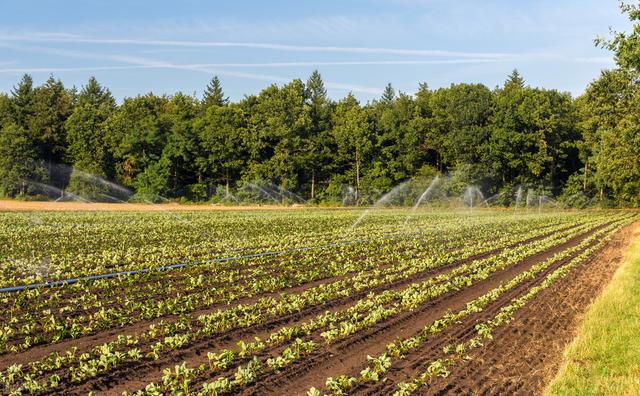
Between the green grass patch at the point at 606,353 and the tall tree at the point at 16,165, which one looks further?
the tall tree at the point at 16,165

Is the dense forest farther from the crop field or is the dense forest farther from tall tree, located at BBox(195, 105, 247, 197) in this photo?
the crop field

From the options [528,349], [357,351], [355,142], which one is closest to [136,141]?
[355,142]

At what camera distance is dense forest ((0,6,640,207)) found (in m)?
74.0

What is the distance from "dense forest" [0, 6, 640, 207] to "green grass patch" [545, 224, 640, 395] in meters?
64.5

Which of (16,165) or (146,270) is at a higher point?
(16,165)

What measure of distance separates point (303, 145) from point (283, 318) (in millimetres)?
68614

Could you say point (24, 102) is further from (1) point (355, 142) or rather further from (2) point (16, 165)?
(1) point (355, 142)

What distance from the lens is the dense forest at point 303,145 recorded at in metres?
74.0

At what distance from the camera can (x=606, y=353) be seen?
883 centimetres

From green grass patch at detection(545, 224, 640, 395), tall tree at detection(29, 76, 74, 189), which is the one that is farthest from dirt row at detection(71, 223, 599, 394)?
tall tree at detection(29, 76, 74, 189)

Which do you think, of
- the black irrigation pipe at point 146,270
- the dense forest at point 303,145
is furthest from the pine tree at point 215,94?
the black irrigation pipe at point 146,270

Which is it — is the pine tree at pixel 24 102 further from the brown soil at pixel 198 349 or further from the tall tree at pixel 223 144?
the brown soil at pixel 198 349

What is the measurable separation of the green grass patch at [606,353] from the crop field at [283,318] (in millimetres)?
358

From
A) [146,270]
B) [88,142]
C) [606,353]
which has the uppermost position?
[88,142]
